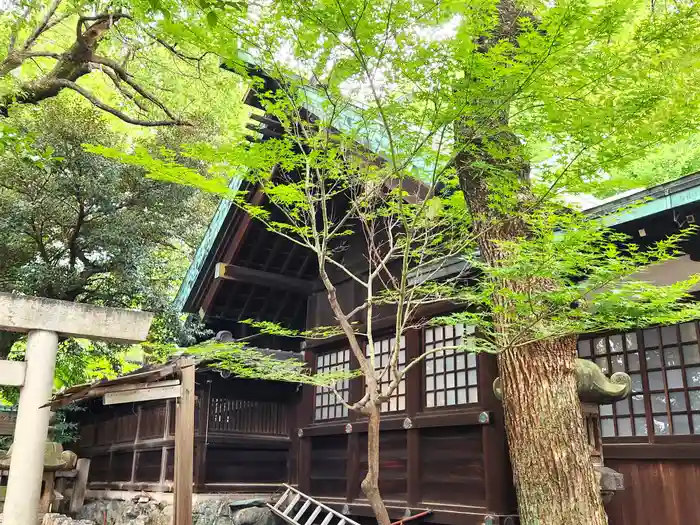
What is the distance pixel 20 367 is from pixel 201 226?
967 cm

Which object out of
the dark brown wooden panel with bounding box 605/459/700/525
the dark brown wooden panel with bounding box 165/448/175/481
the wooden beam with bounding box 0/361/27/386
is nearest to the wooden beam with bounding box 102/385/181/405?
the wooden beam with bounding box 0/361/27/386

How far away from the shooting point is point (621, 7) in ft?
14.7

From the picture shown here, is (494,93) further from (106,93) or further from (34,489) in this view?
(106,93)

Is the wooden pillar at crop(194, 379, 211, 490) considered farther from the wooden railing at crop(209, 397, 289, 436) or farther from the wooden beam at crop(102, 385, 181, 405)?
the wooden beam at crop(102, 385, 181, 405)

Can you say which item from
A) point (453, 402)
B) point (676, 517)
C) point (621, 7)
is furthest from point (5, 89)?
point (676, 517)

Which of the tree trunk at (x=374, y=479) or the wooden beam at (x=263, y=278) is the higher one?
the wooden beam at (x=263, y=278)

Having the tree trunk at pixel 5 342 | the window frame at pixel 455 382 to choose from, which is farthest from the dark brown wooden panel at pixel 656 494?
the tree trunk at pixel 5 342

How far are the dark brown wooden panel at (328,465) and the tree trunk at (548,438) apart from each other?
522cm

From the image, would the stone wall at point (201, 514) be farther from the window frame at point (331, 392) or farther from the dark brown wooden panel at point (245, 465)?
the window frame at point (331, 392)

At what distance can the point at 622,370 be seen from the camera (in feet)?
24.2

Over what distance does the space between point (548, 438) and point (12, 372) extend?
5.93 meters

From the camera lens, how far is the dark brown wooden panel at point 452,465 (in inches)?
313

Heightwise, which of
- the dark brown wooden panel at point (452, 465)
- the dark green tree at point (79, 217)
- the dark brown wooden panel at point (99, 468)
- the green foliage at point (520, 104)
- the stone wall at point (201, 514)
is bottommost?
the stone wall at point (201, 514)

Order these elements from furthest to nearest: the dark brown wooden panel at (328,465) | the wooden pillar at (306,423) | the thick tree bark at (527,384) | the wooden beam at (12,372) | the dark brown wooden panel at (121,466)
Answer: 1. the dark brown wooden panel at (121,466)
2. the wooden pillar at (306,423)
3. the dark brown wooden panel at (328,465)
4. the wooden beam at (12,372)
5. the thick tree bark at (527,384)
